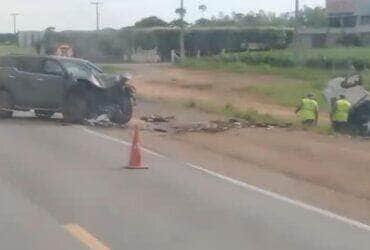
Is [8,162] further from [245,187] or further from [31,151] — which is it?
[245,187]

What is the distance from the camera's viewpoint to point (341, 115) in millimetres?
28094

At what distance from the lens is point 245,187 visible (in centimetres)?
1541

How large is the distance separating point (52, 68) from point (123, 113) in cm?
240

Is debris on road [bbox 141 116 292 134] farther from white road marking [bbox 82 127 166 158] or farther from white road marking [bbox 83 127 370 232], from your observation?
white road marking [bbox 83 127 370 232]

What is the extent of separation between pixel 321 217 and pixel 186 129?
15.0 metres

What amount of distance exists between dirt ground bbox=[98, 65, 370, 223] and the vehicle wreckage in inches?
59.4

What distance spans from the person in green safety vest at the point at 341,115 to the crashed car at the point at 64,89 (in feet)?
18.8

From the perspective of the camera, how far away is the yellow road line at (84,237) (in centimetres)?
1011

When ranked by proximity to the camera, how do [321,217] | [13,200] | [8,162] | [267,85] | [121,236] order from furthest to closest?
[267,85] < [8,162] < [13,200] < [321,217] < [121,236]

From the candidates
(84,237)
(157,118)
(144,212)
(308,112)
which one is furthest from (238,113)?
(84,237)

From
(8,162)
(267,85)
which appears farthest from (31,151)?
(267,85)

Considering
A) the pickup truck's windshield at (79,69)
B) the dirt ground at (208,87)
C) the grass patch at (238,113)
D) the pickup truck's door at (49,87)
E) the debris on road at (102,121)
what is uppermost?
the pickup truck's windshield at (79,69)

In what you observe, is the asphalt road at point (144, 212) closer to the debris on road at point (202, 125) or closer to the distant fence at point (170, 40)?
the debris on road at point (202, 125)

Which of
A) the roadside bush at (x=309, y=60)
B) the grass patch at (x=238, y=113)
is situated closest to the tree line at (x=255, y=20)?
the roadside bush at (x=309, y=60)
